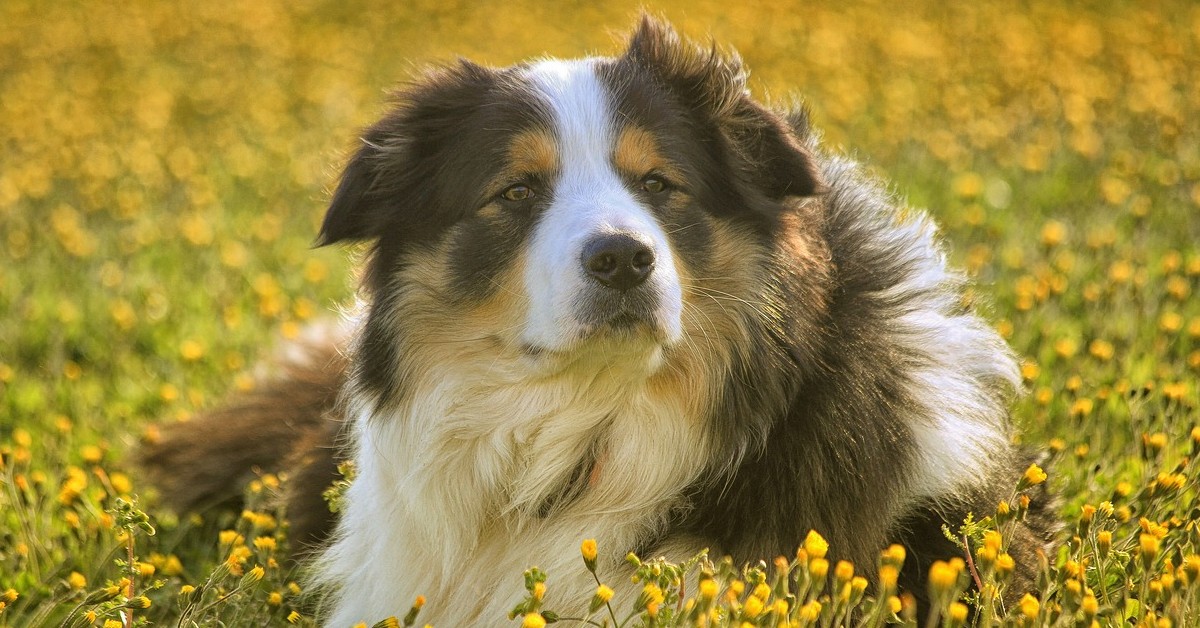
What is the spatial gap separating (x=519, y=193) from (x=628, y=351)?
21.0 inches

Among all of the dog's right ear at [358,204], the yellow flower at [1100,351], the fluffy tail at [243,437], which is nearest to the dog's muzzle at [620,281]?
the dog's right ear at [358,204]

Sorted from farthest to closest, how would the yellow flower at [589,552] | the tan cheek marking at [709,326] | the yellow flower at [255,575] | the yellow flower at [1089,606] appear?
1. the tan cheek marking at [709,326]
2. the yellow flower at [255,575]
3. the yellow flower at [589,552]
4. the yellow flower at [1089,606]

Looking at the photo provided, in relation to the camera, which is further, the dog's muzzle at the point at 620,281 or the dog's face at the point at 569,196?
the dog's face at the point at 569,196

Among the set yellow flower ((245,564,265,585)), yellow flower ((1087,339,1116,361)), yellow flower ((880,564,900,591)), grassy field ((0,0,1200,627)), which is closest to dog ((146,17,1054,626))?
grassy field ((0,0,1200,627))

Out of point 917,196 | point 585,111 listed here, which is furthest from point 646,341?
point 917,196

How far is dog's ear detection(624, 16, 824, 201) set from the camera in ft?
11.2

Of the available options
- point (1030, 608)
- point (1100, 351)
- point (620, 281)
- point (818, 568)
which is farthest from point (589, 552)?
point (1100, 351)

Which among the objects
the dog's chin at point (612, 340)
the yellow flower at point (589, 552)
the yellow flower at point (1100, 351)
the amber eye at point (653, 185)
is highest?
the amber eye at point (653, 185)

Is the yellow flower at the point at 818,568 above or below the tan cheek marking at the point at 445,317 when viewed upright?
above

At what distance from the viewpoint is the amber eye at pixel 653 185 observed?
332 centimetres

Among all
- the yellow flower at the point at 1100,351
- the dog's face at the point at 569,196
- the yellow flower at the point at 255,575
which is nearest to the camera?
the yellow flower at the point at 255,575

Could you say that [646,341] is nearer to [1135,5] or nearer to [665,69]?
[665,69]

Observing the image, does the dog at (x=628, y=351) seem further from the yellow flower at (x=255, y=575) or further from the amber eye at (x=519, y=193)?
the yellow flower at (x=255, y=575)

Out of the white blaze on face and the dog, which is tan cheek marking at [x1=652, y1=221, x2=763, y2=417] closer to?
the dog
